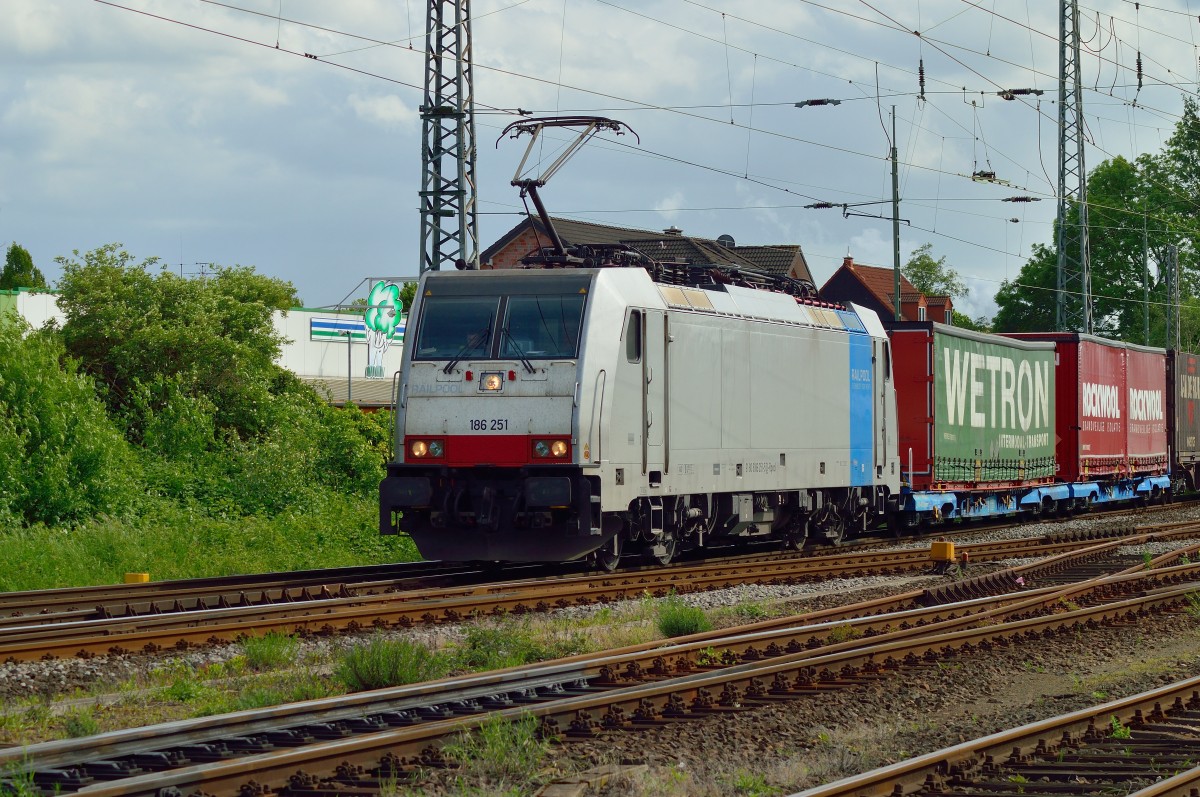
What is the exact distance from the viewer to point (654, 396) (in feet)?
55.5

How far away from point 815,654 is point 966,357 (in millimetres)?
15648

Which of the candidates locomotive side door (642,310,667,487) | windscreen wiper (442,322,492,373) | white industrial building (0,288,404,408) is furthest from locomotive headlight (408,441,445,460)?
white industrial building (0,288,404,408)

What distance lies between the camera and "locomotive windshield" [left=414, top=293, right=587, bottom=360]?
15.9 metres

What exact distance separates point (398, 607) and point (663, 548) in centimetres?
542

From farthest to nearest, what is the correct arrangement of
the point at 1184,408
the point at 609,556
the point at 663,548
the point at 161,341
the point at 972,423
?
the point at 1184,408 < the point at 161,341 < the point at 972,423 < the point at 663,548 < the point at 609,556

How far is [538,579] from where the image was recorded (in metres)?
16.3

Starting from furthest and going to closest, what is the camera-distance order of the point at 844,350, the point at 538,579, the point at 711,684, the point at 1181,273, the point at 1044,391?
1. the point at 1181,273
2. the point at 1044,391
3. the point at 844,350
4. the point at 538,579
5. the point at 711,684

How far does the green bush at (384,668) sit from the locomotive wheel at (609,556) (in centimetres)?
682

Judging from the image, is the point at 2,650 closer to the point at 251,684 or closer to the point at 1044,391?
the point at 251,684

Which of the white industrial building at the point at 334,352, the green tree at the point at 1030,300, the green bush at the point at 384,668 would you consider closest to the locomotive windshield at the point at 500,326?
the green bush at the point at 384,668

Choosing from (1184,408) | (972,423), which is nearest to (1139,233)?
(1184,408)

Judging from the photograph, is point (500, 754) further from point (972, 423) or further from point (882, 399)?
point (972, 423)

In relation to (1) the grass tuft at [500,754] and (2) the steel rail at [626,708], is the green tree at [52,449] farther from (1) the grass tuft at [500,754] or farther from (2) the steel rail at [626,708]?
(1) the grass tuft at [500,754]

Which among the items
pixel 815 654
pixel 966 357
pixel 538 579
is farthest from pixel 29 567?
pixel 966 357
